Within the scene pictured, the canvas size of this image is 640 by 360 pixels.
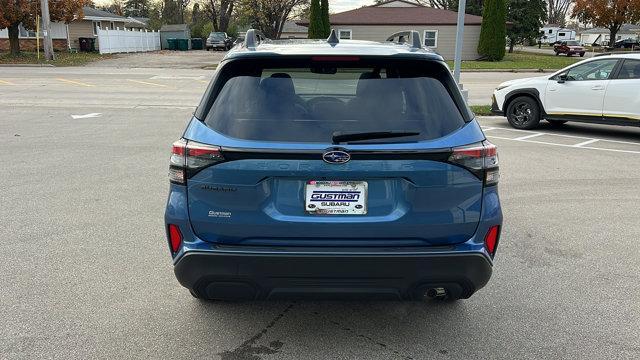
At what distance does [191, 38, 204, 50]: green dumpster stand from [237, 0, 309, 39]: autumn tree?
27.8ft

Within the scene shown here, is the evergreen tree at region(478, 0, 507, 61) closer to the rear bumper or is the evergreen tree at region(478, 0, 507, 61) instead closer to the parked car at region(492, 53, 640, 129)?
the parked car at region(492, 53, 640, 129)

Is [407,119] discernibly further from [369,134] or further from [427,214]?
[427,214]

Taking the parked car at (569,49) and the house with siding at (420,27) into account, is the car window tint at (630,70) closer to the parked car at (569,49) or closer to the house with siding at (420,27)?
the house with siding at (420,27)

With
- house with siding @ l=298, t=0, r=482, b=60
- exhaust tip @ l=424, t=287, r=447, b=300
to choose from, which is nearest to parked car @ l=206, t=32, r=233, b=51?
house with siding @ l=298, t=0, r=482, b=60

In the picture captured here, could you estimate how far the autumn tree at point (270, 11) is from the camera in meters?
48.1

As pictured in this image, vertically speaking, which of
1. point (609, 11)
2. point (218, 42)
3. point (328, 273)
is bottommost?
point (328, 273)

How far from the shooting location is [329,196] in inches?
114

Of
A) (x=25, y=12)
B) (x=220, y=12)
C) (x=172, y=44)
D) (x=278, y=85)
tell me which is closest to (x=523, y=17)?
(x=220, y=12)

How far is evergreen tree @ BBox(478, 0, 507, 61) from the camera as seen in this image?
37.5 meters

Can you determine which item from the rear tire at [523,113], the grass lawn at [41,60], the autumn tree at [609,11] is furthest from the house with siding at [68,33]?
the autumn tree at [609,11]

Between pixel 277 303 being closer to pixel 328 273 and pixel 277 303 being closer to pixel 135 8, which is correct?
pixel 328 273

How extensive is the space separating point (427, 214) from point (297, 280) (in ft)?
2.59

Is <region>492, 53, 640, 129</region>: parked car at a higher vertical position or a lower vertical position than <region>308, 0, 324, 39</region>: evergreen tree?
lower

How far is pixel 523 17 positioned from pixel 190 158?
55.3 metres
